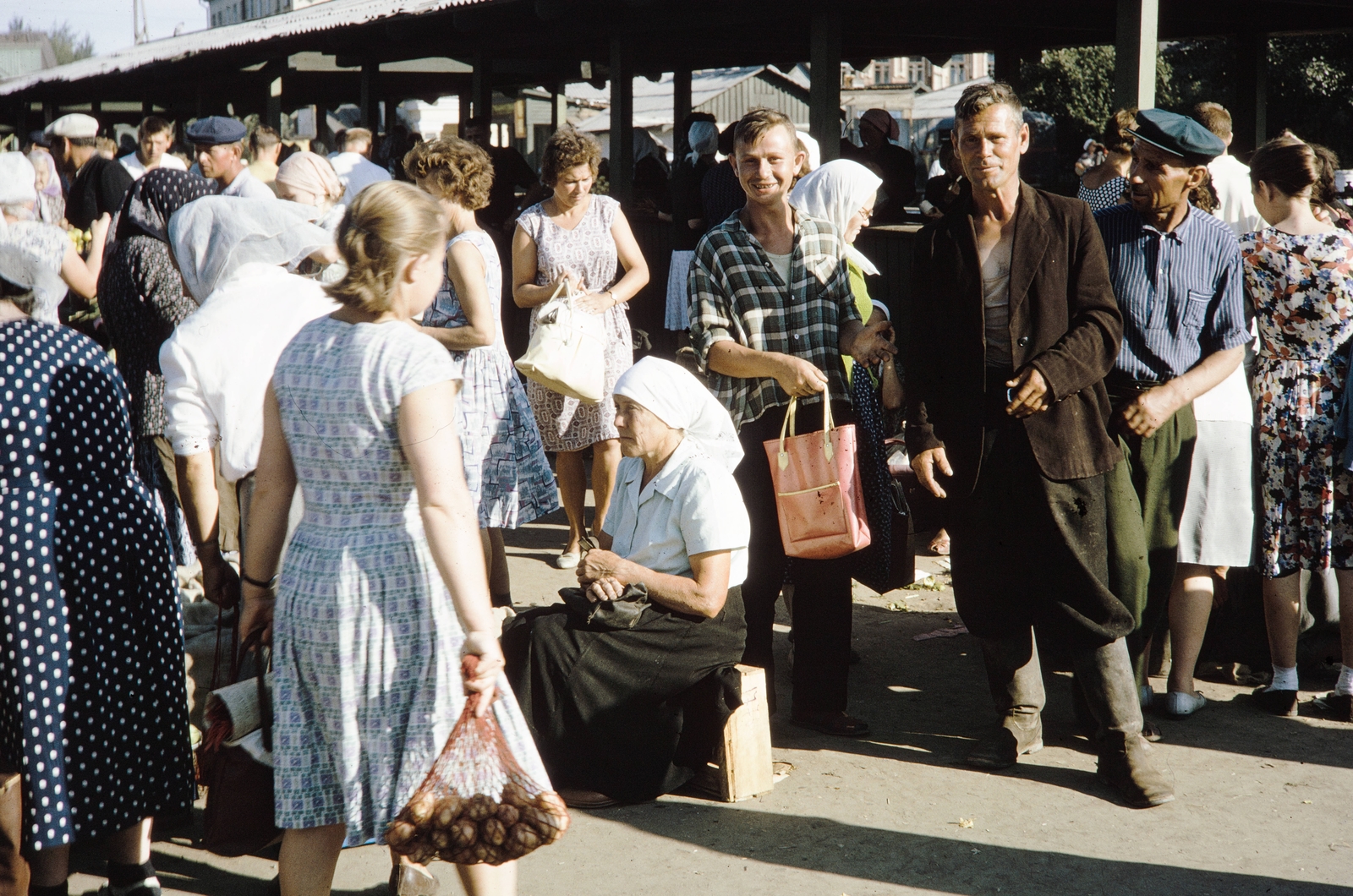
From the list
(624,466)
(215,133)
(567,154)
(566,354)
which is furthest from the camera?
(215,133)

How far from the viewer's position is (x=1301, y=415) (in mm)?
4348

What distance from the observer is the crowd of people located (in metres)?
2.54

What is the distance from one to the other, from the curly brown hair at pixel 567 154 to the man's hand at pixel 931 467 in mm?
2392

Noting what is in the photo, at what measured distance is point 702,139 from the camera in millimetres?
9406

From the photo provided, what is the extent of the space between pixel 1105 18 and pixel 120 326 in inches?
343

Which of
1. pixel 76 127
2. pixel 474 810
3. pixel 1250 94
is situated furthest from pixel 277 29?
pixel 474 810

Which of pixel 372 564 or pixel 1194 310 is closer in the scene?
pixel 372 564

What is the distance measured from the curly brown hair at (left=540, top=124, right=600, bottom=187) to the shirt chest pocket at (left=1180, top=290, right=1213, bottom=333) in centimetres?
267

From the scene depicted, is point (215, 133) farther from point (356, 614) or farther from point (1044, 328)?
point (356, 614)

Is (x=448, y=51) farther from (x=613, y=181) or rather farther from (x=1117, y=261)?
(x=1117, y=261)

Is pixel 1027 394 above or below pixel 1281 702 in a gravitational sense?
above

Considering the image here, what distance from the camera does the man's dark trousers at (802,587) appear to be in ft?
13.9

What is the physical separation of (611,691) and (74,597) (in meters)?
1.51

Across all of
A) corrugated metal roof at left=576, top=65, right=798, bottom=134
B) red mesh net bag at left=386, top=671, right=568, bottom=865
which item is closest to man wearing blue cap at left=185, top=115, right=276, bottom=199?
red mesh net bag at left=386, top=671, right=568, bottom=865
